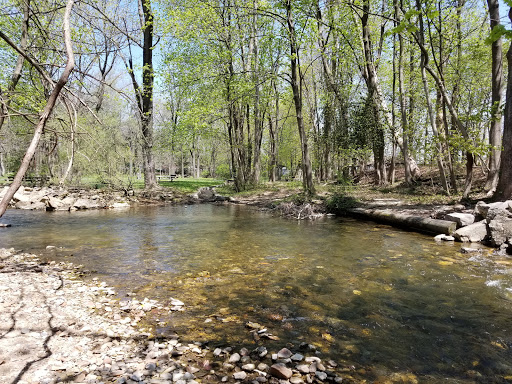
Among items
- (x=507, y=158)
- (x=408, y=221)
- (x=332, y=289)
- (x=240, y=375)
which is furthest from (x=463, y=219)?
(x=240, y=375)

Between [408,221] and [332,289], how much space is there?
619cm

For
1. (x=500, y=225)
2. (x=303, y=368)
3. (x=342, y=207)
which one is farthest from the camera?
(x=342, y=207)

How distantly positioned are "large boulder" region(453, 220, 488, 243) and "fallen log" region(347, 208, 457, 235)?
370 millimetres

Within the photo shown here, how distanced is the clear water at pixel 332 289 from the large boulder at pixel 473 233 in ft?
2.10

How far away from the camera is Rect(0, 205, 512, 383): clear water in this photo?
3.21 meters

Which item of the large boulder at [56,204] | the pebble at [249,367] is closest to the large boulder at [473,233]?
the pebble at [249,367]

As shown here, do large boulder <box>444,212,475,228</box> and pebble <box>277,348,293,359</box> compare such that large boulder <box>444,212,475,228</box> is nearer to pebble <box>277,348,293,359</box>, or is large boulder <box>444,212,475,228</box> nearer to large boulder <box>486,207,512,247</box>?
large boulder <box>486,207,512,247</box>

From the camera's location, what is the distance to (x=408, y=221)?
32.5 feet

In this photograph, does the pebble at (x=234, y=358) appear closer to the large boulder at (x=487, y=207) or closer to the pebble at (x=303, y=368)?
the pebble at (x=303, y=368)

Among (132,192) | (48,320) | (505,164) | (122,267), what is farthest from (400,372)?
(132,192)

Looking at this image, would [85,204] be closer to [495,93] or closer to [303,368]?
[303,368]

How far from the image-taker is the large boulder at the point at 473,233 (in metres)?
7.99

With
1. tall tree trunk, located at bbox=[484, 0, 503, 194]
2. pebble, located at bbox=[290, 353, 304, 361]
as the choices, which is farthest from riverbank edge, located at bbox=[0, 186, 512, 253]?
pebble, located at bbox=[290, 353, 304, 361]

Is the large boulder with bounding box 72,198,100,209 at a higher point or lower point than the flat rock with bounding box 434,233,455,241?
higher
